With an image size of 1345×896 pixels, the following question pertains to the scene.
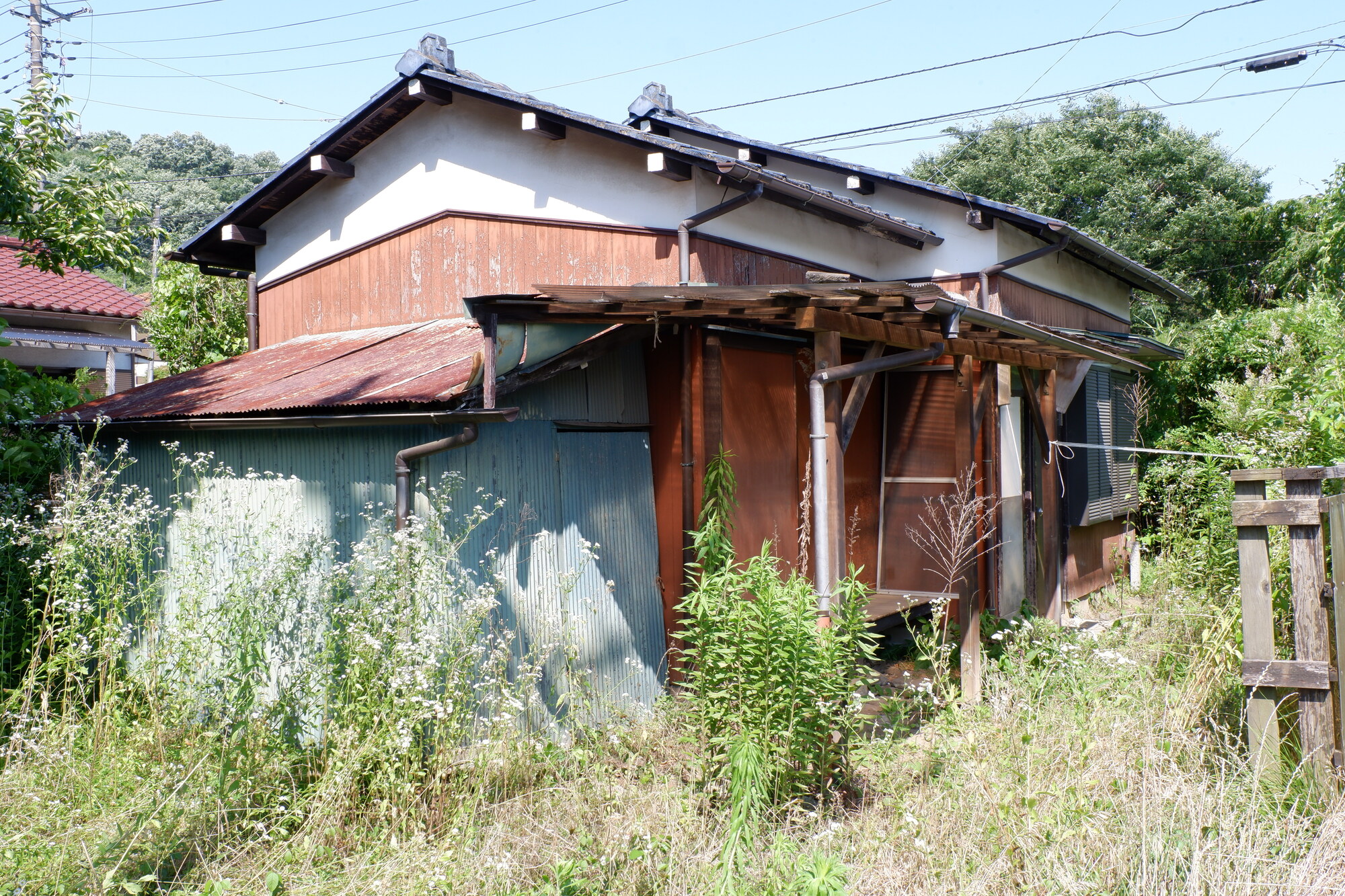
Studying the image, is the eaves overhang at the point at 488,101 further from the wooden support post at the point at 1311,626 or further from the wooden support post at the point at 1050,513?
the wooden support post at the point at 1311,626

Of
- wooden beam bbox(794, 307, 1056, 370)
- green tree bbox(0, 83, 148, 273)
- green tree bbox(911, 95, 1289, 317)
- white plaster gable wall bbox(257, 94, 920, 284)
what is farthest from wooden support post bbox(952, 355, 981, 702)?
green tree bbox(911, 95, 1289, 317)

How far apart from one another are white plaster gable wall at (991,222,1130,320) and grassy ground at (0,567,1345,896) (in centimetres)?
570

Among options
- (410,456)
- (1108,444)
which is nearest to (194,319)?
(410,456)

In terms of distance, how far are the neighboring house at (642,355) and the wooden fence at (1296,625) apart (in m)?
1.88

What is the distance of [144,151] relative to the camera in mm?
55594

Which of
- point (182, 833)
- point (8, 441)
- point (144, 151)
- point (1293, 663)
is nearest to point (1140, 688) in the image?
point (1293, 663)

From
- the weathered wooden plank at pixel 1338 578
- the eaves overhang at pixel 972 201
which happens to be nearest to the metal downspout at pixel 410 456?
the weathered wooden plank at pixel 1338 578

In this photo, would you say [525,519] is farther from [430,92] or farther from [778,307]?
[430,92]

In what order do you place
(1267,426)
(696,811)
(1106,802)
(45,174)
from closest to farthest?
(1106,802) < (696,811) < (1267,426) < (45,174)

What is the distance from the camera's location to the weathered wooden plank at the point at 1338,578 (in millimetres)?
4172

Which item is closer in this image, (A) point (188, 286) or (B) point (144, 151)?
(A) point (188, 286)

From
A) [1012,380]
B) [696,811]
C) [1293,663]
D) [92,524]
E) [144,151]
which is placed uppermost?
[144,151]

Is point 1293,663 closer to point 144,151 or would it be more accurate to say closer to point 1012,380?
point 1012,380

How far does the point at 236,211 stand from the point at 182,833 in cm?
751
